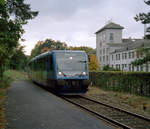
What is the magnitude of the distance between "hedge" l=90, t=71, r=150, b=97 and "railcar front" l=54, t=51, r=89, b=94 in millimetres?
3684

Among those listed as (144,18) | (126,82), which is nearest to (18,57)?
(126,82)

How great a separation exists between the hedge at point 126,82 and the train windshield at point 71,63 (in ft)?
12.7

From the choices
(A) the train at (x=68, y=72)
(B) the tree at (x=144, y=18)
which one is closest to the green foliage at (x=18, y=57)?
(A) the train at (x=68, y=72)

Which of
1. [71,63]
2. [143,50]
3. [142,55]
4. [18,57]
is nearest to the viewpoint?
[143,50]

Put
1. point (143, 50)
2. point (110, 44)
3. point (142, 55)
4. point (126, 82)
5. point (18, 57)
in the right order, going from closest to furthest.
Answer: point (143, 50) < point (142, 55) < point (126, 82) < point (18, 57) < point (110, 44)

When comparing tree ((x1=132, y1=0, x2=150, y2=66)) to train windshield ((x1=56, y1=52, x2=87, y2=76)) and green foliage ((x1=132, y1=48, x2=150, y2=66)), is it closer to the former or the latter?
green foliage ((x1=132, y1=48, x2=150, y2=66))

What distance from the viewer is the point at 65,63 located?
16766 millimetres

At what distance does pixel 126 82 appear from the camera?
19.0 metres

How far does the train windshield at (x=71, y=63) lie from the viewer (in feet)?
54.0

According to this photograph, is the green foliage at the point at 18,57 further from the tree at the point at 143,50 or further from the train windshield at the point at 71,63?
the tree at the point at 143,50

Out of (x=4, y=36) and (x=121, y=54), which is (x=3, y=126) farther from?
(x=121, y=54)

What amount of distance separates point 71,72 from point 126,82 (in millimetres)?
4959

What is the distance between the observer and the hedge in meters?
16.7

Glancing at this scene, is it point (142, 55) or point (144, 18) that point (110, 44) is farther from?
point (142, 55)
